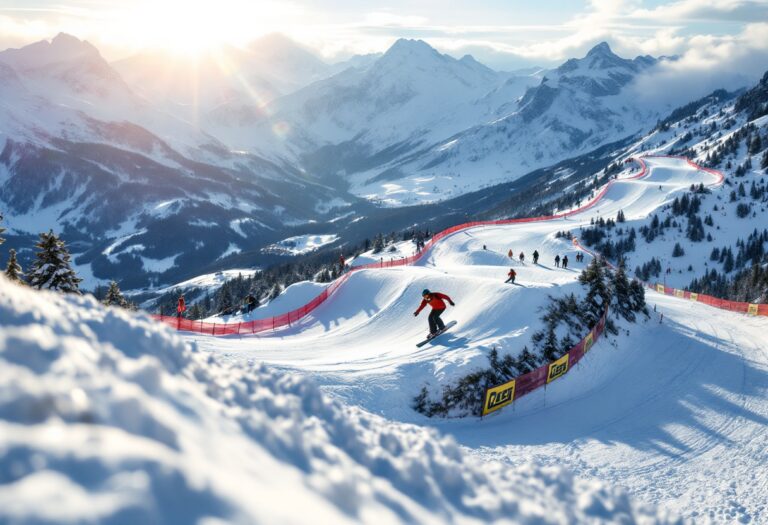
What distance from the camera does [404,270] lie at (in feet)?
119

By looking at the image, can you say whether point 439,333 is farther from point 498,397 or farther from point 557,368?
point 557,368

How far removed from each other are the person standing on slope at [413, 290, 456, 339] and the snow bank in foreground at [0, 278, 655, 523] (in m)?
15.0

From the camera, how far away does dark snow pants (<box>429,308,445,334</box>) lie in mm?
22172

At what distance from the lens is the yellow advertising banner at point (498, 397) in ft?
61.5

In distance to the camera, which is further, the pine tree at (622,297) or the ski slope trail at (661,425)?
the pine tree at (622,297)

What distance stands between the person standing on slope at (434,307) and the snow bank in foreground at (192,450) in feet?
49.1

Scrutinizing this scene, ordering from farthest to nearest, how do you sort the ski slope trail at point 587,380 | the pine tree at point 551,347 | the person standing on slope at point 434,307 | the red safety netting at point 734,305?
1. the red safety netting at point 734,305
2. the pine tree at point 551,347
3. the person standing on slope at point 434,307
4. the ski slope trail at point 587,380

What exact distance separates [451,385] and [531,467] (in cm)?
1239

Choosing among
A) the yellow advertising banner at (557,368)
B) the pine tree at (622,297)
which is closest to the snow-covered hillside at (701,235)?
the pine tree at (622,297)

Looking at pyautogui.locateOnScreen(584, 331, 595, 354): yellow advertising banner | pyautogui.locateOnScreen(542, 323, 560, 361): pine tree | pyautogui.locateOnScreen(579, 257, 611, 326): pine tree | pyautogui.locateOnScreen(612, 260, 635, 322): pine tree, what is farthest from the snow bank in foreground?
pyautogui.locateOnScreen(612, 260, 635, 322): pine tree

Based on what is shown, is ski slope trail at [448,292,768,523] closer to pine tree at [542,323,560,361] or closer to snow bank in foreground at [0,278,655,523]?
pine tree at [542,323,560,361]

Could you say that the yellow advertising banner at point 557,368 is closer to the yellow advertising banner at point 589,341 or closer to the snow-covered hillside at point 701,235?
the yellow advertising banner at point 589,341

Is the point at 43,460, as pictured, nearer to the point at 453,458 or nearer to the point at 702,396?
the point at 453,458

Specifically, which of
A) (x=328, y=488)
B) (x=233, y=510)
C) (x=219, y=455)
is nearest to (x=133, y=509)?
(x=233, y=510)
